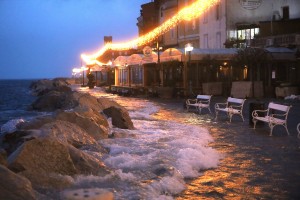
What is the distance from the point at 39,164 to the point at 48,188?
0.60 m

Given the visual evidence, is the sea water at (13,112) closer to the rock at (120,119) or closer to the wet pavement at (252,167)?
the rock at (120,119)

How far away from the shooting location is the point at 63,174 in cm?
734

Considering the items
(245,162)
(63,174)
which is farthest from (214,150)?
(63,174)

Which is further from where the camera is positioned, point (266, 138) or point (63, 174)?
point (266, 138)

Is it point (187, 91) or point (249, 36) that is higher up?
point (249, 36)

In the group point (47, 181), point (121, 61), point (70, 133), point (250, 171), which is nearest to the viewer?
point (47, 181)

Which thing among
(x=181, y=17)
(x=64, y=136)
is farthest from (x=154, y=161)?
(x=181, y=17)

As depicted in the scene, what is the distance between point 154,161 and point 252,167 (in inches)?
80.9

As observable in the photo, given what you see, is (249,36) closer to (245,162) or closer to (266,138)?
(266,138)

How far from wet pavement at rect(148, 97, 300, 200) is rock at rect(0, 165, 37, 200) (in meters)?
2.41

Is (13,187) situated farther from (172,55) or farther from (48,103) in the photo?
(48,103)

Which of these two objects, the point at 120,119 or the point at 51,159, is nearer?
the point at 51,159

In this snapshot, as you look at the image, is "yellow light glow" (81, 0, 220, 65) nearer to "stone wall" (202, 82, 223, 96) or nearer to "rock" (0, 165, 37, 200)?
"stone wall" (202, 82, 223, 96)

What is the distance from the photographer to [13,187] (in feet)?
17.2
